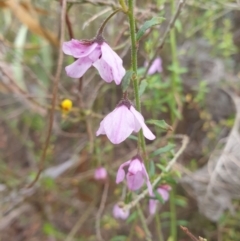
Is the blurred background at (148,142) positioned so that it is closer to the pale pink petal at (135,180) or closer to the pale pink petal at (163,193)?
the pale pink petal at (163,193)

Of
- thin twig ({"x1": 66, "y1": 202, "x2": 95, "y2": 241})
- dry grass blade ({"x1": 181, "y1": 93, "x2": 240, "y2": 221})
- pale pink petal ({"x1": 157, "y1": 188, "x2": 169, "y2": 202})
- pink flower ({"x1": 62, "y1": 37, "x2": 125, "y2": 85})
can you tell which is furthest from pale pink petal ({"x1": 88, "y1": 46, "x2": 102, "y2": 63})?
thin twig ({"x1": 66, "y1": 202, "x2": 95, "y2": 241})

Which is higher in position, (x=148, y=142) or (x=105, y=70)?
(x=105, y=70)

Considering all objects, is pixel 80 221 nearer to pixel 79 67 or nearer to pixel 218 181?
pixel 218 181

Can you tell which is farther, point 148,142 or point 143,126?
point 148,142

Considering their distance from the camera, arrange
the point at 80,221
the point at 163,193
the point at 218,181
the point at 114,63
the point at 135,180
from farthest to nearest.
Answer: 1. the point at 80,221
2. the point at 218,181
3. the point at 163,193
4. the point at 135,180
5. the point at 114,63

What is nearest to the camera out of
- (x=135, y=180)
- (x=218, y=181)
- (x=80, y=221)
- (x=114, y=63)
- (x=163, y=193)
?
(x=114, y=63)

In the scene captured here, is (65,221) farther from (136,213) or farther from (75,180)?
(136,213)

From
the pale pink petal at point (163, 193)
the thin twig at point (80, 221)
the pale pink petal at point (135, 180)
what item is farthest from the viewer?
the thin twig at point (80, 221)

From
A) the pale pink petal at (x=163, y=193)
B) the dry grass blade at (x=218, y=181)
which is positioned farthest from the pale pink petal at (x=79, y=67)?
the dry grass blade at (x=218, y=181)

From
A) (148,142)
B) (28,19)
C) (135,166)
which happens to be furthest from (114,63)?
(28,19)
